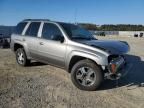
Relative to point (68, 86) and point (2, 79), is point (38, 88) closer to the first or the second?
point (68, 86)

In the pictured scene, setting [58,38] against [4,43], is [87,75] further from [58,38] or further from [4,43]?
[4,43]

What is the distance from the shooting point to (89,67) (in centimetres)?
684

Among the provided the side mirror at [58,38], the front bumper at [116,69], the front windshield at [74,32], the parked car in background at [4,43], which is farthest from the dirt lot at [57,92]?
the parked car in background at [4,43]

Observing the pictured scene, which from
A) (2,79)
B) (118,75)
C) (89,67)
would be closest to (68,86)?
(89,67)

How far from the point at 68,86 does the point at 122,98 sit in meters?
1.60

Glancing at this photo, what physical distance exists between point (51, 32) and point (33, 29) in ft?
3.67

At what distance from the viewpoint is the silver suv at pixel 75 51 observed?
672 centimetres

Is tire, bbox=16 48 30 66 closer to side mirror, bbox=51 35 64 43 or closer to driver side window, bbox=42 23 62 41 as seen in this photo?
driver side window, bbox=42 23 62 41

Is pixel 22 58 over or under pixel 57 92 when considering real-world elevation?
over

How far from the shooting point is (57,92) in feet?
21.6

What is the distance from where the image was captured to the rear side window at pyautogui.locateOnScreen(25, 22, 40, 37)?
8.79m

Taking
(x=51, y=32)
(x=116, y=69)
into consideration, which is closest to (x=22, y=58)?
(x=51, y=32)

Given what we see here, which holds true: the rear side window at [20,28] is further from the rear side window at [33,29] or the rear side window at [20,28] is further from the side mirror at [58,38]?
the side mirror at [58,38]

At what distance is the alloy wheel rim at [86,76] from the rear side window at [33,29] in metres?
2.54
